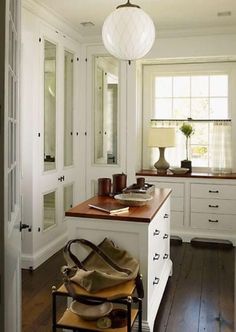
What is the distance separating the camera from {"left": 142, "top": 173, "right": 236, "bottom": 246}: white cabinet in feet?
15.9

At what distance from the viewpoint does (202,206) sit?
4941mm

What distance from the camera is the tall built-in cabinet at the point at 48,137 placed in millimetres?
3836

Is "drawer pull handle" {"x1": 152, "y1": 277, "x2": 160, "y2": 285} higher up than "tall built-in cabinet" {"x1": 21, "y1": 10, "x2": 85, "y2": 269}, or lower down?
lower down

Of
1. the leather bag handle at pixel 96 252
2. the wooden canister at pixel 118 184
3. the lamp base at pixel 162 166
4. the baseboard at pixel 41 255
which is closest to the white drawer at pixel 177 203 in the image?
the lamp base at pixel 162 166

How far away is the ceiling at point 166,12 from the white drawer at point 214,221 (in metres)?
2.26

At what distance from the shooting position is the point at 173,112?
5.58 m

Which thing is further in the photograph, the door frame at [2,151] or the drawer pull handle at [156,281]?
the drawer pull handle at [156,281]

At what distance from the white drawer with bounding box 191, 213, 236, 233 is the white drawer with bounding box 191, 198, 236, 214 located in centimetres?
5

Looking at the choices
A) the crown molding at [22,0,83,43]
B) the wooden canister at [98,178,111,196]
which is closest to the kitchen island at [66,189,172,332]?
the wooden canister at [98,178,111,196]

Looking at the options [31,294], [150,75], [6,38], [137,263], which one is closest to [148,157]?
[150,75]

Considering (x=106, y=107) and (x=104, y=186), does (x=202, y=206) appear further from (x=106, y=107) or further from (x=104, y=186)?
(x=104, y=186)

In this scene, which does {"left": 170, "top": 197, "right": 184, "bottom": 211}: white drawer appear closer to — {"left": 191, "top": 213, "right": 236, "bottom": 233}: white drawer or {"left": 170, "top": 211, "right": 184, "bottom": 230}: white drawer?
{"left": 170, "top": 211, "right": 184, "bottom": 230}: white drawer

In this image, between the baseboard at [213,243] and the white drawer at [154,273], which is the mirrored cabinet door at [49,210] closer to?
the white drawer at [154,273]

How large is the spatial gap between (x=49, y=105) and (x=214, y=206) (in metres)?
2.35
